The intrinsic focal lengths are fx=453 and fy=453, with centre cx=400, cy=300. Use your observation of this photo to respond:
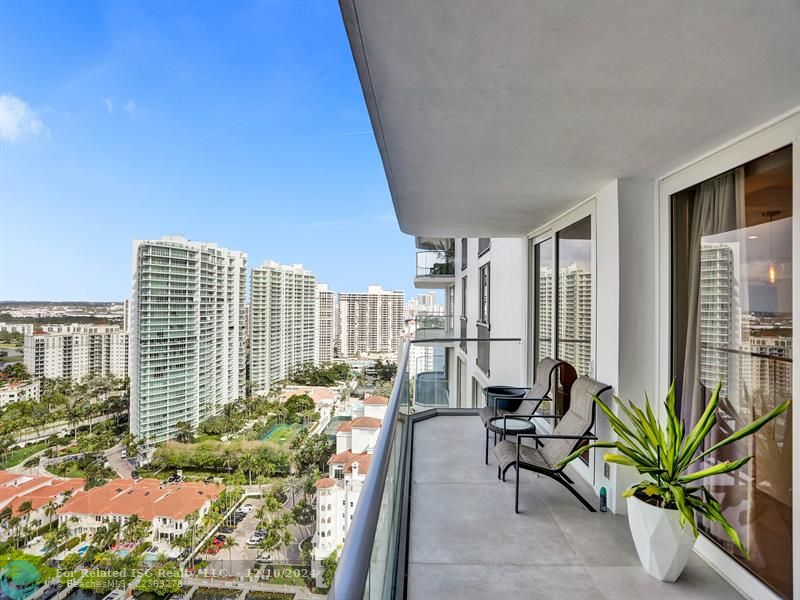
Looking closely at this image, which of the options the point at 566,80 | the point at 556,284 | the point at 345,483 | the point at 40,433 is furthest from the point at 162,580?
the point at 566,80

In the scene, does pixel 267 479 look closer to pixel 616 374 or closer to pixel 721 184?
pixel 616 374

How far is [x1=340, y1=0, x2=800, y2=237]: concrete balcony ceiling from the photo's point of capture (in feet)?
4.75

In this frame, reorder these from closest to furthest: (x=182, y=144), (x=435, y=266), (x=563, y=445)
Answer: (x=563, y=445), (x=435, y=266), (x=182, y=144)

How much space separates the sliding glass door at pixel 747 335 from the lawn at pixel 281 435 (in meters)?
10.9

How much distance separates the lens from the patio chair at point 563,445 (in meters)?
3.47

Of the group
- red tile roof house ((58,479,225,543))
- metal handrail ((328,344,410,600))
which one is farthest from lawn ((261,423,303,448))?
metal handrail ((328,344,410,600))

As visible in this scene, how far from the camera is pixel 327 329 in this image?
20.6 meters

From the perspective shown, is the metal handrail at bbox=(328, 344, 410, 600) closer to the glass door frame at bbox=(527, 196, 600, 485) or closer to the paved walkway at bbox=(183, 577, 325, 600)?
the glass door frame at bbox=(527, 196, 600, 485)

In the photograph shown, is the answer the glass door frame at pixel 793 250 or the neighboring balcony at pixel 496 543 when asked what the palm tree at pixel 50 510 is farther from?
the glass door frame at pixel 793 250

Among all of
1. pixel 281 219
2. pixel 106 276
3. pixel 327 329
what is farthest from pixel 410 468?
pixel 281 219

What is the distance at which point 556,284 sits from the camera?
5086mm

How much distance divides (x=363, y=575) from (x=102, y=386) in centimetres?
1266

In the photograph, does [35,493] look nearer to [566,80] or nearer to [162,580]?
[162,580]

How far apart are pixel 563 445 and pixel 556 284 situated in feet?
6.58
